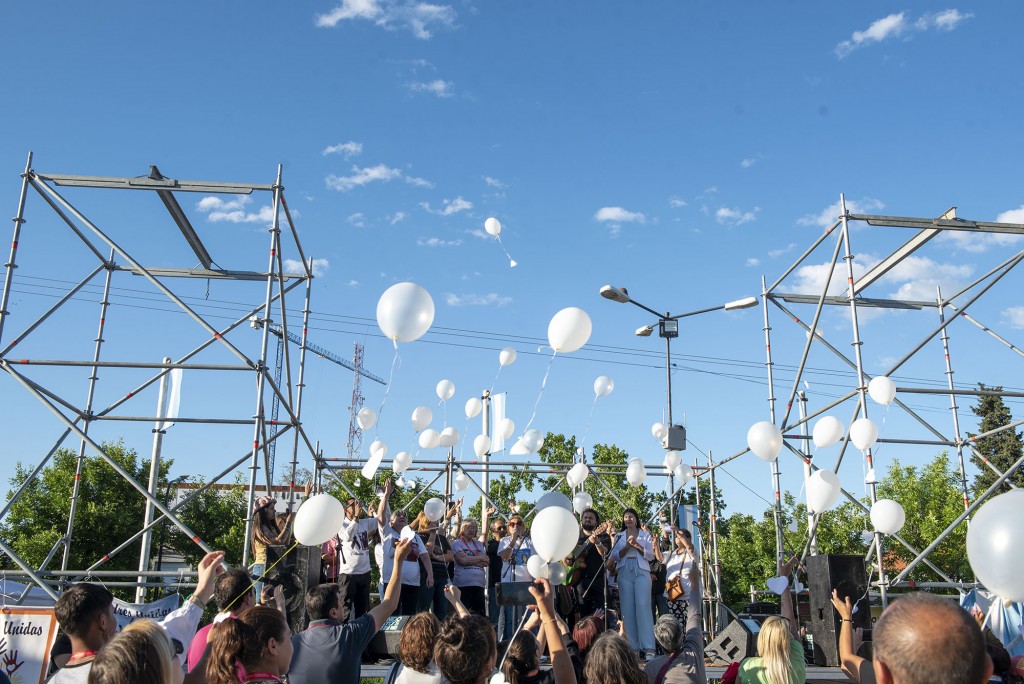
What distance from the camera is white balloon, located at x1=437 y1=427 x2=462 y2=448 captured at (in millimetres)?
12959

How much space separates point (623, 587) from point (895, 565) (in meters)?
29.6

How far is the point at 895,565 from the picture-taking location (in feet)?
114

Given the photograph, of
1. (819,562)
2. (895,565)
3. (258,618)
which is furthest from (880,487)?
(258,618)

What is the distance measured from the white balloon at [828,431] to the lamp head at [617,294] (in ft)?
14.4

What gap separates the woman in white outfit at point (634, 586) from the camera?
9797mm

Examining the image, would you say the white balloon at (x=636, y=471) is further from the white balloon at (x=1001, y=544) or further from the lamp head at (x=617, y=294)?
the white balloon at (x=1001, y=544)

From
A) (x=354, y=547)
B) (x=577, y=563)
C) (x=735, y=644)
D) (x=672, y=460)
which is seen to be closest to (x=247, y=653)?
(x=354, y=547)

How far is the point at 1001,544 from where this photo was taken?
317 centimetres

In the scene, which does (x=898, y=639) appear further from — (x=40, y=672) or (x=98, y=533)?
(x=98, y=533)

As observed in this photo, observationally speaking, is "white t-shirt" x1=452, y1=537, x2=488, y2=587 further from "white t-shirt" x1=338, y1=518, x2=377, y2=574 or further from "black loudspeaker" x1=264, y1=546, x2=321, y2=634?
"black loudspeaker" x1=264, y1=546, x2=321, y2=634

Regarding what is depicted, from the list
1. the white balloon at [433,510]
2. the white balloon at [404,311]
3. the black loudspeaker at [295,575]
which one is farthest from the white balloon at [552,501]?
the white balloon at [404,311]

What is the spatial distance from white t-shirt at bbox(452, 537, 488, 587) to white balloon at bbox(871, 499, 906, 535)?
15.2ft

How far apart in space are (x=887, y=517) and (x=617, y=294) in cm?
613

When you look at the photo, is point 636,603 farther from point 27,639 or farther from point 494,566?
point 27,639
